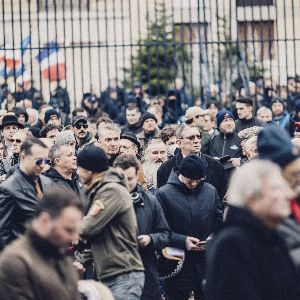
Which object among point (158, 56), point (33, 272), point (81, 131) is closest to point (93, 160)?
point (33, 272)

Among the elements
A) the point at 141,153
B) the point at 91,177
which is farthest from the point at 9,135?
the point at 91,177

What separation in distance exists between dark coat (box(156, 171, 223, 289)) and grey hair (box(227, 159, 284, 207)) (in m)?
5.08

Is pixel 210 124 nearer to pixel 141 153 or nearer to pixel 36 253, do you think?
pixel 141 153

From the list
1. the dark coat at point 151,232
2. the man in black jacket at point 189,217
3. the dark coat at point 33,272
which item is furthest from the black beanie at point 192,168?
the dark coat at point 33,272

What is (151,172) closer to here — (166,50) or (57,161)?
(57,161)

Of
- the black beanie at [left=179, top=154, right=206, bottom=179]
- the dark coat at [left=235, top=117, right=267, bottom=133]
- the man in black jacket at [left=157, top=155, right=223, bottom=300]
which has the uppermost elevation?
the dark coat at [left=235, top=117, right=267, bottom=133]

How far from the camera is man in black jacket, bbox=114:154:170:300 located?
1038 cm

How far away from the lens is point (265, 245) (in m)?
6.51

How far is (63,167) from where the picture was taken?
10898 mm

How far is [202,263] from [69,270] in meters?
4.86

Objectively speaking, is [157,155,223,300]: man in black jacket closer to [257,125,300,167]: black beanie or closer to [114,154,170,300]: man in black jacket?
[114,154,170,300]: man in black jacket

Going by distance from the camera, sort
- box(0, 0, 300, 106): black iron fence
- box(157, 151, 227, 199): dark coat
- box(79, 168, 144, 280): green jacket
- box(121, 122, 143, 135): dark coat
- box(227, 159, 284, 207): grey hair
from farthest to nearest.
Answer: box(0, 0, 300, 106): black iron fence < box(121, 122, 143, 135): dark coat < box(157, 151, 227, 199): dark coat < box(79, 168, 144, 280): green jacket < box(227, 159, 284, 207): grey hair

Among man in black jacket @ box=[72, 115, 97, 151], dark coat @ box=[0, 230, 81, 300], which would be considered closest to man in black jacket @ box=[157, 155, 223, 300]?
man in black jacket @ box=[72, 115, 97, 151]

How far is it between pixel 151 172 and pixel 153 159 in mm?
218
